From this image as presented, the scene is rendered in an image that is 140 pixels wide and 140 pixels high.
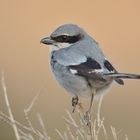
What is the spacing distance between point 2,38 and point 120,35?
1.17m

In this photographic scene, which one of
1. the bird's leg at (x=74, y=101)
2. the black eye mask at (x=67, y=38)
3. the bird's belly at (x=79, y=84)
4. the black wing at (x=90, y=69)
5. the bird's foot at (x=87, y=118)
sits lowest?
the bird's leg at (x=74, y=101)

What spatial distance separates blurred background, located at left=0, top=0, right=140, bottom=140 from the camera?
682 cm

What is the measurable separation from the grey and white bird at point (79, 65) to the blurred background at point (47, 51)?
2.32m

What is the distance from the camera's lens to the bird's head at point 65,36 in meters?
3.88

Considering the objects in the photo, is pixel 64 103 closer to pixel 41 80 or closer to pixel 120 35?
pixel 41 80

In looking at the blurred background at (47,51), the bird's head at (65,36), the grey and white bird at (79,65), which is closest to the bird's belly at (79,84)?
the grey and white bird at (79,65)

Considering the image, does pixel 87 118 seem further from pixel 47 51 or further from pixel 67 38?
pixel 47 51

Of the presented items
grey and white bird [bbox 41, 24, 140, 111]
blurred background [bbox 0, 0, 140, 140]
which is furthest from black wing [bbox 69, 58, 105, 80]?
blurred background [bbox 0, 0, 140, 140]

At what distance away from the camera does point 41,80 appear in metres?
7.14

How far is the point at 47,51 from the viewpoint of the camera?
7.48 m

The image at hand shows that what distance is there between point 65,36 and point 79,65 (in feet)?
0.74

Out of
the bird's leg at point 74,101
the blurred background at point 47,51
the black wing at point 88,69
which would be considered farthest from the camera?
the blurred background at point 47,51

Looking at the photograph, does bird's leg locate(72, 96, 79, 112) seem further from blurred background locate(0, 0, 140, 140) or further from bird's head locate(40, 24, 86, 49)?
blurred background locate(0, 0, 140, 140)

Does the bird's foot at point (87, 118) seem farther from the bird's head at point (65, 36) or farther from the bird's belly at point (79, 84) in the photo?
the bird's head at point (65, 36)
